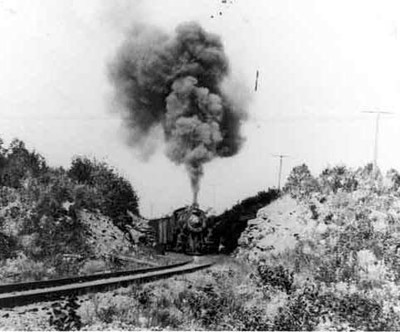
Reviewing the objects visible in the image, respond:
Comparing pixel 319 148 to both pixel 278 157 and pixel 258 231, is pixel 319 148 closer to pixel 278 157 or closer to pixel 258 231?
pixel 278 157

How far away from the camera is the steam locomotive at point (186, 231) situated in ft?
48.4

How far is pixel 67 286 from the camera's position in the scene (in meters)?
8.96

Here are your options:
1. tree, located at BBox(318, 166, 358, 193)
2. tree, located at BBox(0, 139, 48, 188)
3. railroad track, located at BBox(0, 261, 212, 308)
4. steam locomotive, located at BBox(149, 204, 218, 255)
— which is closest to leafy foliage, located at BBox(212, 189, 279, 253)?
steam locomotive, located at BBox(149, 204, 218, 255)

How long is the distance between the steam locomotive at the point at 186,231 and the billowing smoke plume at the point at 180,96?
109cm

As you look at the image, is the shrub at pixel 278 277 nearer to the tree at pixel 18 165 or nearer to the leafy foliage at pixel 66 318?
the leafy foliage at pixel 66 318

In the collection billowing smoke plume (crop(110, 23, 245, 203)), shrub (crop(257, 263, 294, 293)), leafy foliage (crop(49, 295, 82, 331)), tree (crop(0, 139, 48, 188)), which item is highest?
billowing smoke plume (crop(110, 23, 245, 203))

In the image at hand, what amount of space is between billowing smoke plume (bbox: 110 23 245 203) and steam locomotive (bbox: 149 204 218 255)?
1094 millimetres

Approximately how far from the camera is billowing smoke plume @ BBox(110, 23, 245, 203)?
36.5ft

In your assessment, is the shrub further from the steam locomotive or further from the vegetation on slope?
the steam locomotive

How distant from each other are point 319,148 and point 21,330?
640 centimetres

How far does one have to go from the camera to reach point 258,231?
526 inches

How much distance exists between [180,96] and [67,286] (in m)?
5.70

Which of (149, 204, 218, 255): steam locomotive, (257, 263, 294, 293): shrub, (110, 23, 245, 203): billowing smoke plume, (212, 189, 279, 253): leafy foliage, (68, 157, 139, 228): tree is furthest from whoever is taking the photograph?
(149, 204, 218, 255): steam locomotive

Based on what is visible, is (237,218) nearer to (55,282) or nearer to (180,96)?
(180,96)
